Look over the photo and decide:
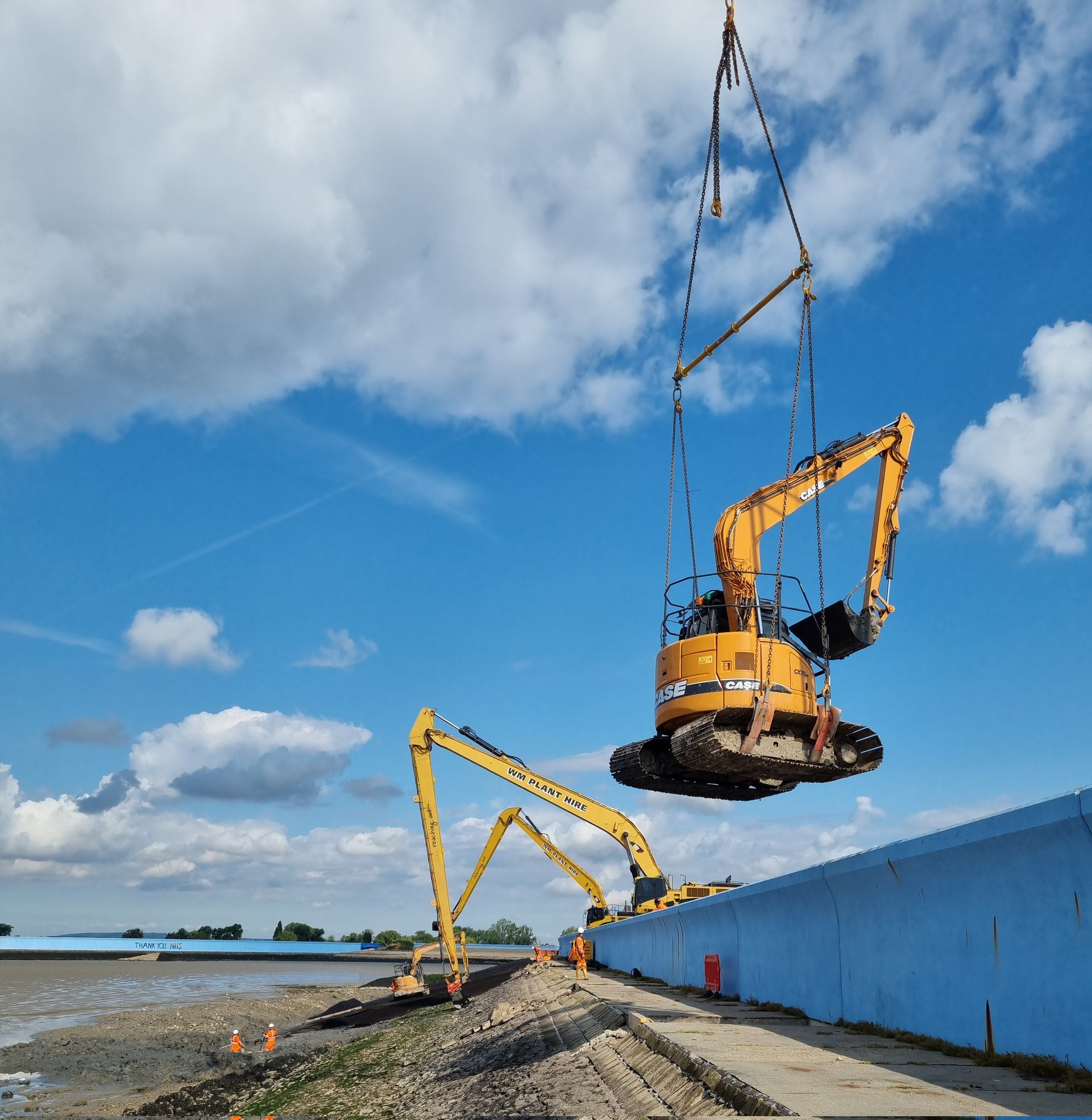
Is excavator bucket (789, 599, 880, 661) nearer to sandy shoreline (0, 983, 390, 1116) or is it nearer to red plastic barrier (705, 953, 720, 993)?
red plastic barrier (705, 953, 720, 993)

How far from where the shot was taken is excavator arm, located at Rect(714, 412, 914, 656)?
60.6ft

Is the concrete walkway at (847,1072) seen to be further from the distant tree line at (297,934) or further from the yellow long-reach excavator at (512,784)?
the distant tree line at (297,934)

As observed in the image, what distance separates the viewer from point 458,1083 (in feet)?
43.3

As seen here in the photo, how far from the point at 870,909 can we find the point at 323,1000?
129 ft

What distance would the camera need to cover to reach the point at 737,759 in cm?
1658

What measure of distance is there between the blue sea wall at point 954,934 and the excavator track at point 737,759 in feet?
10.6

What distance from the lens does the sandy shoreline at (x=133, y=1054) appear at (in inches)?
754

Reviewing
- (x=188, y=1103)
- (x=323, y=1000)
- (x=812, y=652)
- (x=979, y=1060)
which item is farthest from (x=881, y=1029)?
(x=323, y=1000)

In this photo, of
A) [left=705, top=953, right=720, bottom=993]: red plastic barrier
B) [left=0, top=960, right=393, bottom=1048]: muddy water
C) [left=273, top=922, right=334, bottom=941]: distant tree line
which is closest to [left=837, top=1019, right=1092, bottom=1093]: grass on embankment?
[left=705, top=953, right=720, bottom=993]: red plastic barrier

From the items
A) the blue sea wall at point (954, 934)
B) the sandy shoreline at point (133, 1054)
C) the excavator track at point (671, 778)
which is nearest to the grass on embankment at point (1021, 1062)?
the blue sea wall at point (954, 934)

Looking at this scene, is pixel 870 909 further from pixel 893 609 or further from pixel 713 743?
pixel 893 609

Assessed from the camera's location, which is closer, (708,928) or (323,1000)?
(708,928)

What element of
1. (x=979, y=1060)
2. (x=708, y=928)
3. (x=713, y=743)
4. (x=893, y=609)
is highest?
(x=893, y=609)

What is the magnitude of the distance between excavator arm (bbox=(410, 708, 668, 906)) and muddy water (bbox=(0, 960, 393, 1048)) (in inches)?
547
